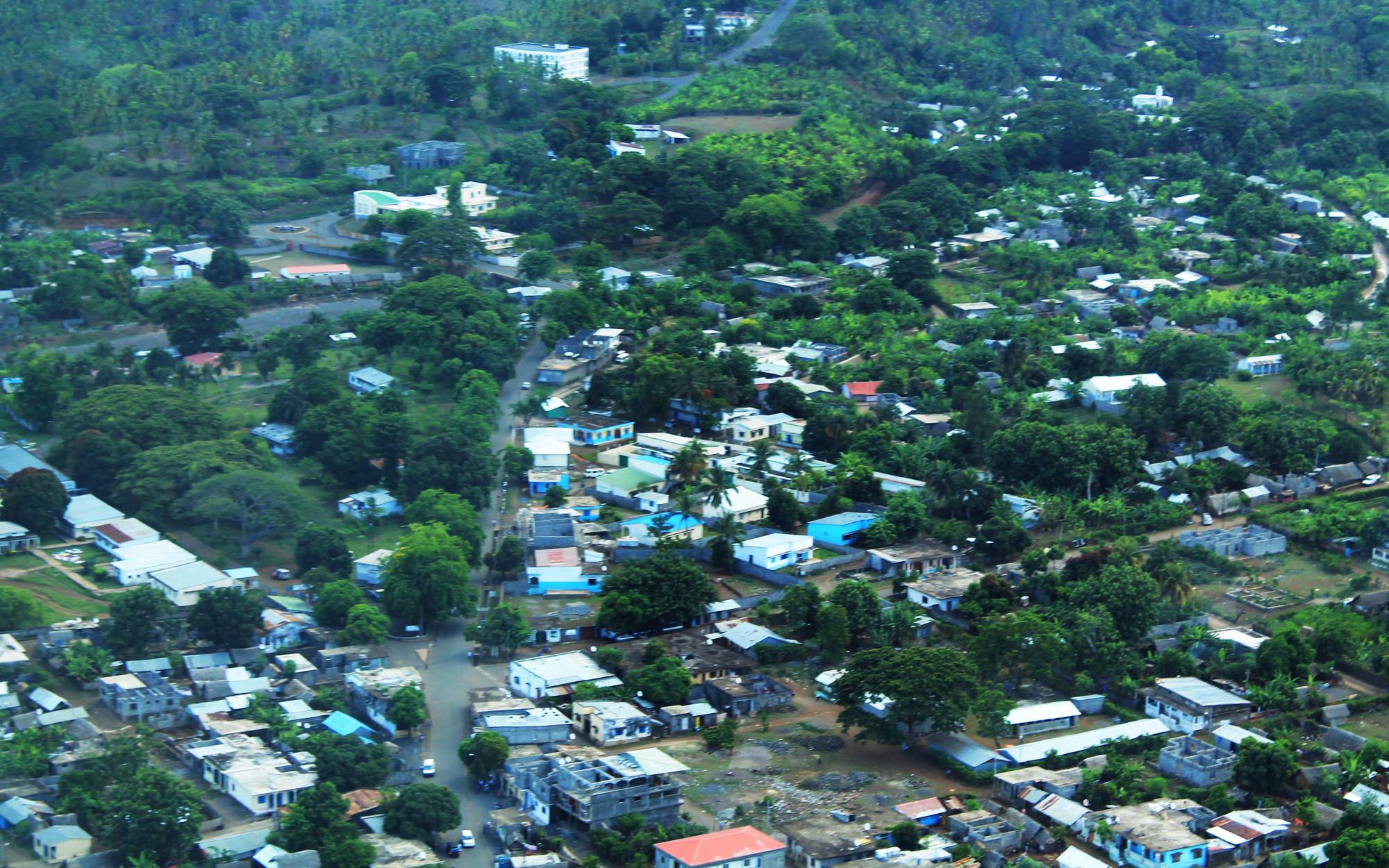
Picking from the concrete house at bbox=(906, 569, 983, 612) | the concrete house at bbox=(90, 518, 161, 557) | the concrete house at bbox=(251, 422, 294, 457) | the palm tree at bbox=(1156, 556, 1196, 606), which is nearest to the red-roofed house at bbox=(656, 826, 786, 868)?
the concrete house at bbox=(906, 569, 983, 612)

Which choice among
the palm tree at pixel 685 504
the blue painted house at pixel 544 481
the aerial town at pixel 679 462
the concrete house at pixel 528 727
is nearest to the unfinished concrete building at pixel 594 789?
the aerial town at pixel 679 462

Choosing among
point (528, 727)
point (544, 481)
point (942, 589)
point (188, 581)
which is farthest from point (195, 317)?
point (942, 589)

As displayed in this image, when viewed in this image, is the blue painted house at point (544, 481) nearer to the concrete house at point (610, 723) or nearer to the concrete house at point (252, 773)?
the concrete house at point (610, 723)

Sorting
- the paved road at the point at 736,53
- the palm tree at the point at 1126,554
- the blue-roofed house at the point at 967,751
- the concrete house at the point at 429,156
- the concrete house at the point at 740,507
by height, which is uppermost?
the paved road at the point at 736,53

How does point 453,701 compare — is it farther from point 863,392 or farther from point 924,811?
point 863,392

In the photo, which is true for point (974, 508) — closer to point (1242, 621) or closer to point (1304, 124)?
point (1242, 621)

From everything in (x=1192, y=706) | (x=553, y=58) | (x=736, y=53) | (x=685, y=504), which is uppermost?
(x=553, y=58)
